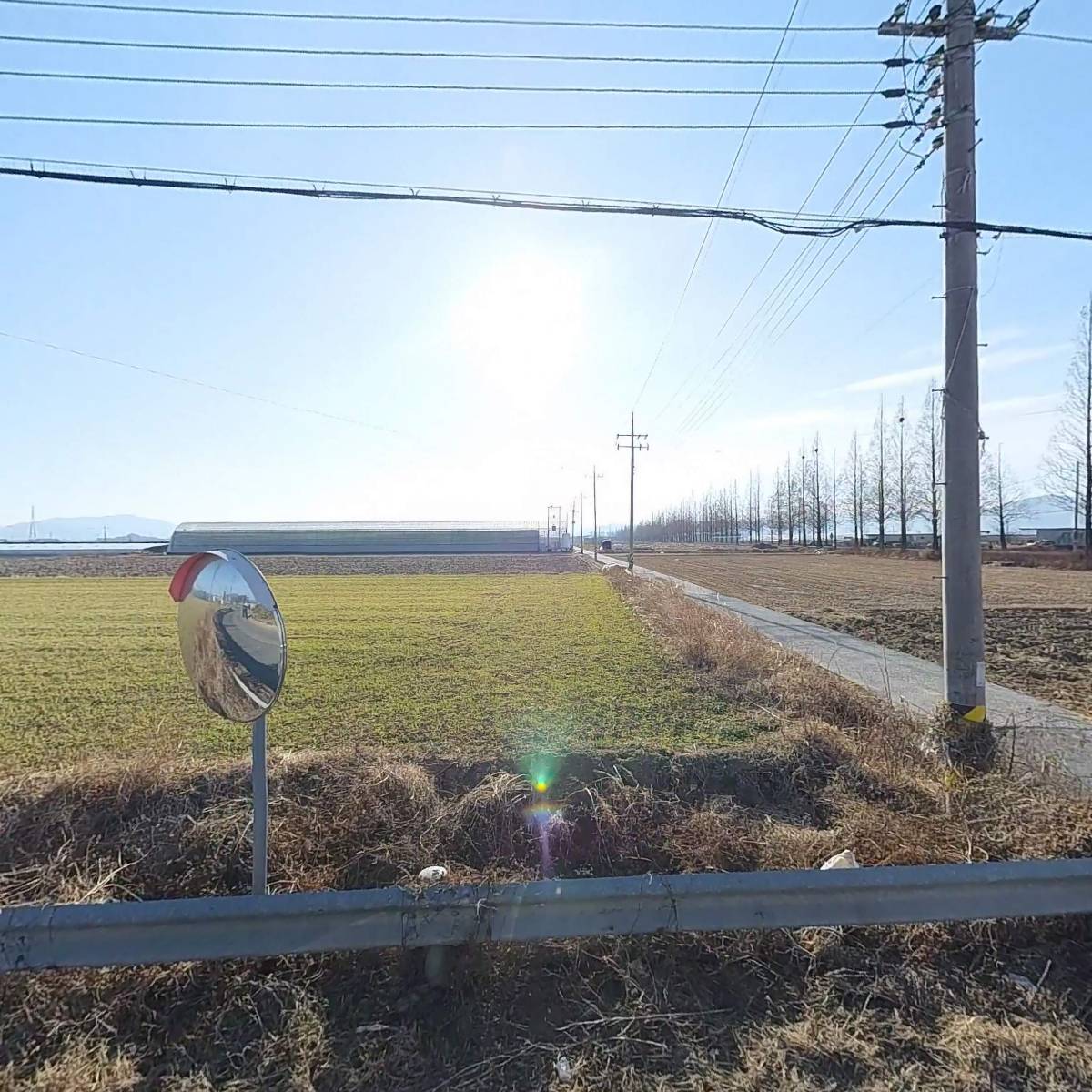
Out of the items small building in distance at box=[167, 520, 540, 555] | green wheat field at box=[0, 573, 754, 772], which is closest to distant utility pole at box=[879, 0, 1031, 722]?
green wheat field at box=[0, 573, 754, 772]

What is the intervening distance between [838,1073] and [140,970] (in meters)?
2.84

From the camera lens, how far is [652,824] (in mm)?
4293

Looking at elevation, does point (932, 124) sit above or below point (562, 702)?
above

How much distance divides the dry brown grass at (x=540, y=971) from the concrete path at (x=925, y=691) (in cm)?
204

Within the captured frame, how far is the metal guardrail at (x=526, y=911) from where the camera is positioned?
2.55m

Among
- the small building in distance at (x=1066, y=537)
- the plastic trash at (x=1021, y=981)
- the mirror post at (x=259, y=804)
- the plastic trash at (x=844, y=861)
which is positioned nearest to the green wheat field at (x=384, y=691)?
the plastic trash at (x=844, y=861)

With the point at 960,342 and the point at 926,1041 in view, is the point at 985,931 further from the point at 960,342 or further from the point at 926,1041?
the point at 960,342

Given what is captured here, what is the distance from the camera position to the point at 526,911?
2725mm

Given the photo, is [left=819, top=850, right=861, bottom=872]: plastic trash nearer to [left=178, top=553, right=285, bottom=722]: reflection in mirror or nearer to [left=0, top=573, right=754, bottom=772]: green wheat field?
[left=0, top=573, right=754, bottom=772]: green wheat field

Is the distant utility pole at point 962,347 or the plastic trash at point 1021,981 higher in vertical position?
the distant utility pole at point 962,347

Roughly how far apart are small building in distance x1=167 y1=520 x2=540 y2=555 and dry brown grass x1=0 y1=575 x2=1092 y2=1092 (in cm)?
8138

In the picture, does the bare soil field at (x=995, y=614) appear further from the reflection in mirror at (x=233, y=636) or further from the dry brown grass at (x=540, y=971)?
the reflection in mirror at (x=233, y=636)

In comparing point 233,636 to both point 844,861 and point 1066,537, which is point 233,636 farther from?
point 1066,537

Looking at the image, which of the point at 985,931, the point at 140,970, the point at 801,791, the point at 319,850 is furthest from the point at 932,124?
the point at 140,970
